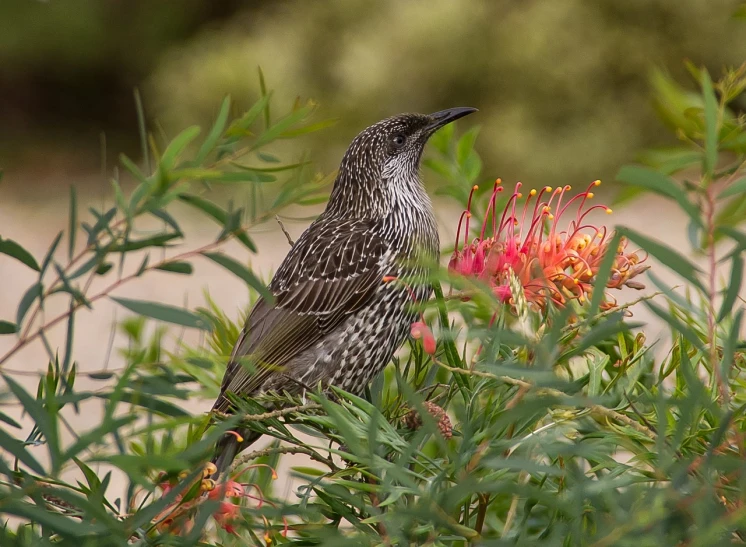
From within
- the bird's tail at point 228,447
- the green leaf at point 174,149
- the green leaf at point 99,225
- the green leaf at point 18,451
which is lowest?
the bird's tail at point 228,447

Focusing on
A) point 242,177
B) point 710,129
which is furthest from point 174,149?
point 710,129

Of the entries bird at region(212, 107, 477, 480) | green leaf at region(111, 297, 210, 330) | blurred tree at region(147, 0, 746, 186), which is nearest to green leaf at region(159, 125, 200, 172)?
green leaf at region(111, 297, 210, 330)

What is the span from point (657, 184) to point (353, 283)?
1181 millimetres

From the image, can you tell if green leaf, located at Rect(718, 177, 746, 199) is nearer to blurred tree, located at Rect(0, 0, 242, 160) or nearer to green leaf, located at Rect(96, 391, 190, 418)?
green leaf, located at Rect(96, 391, 190, 418)

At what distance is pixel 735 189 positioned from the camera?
1.90ft

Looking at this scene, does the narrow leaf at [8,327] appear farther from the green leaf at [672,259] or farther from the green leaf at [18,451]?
the green leaf at [672,259]

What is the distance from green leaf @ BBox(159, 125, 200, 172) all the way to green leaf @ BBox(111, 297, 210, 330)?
10 cm

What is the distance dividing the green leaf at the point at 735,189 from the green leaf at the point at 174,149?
381 mm

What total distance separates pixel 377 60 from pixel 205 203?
21.9 ft

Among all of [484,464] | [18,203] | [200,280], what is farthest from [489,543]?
[18,203]

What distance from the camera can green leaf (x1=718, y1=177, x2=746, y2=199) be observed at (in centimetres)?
57

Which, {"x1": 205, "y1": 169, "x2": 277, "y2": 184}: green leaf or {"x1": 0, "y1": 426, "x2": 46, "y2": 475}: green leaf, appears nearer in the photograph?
{"x1": 0, "y1": 426, "x2": 46, "y2": 475}: green leaf

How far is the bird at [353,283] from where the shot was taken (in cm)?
161

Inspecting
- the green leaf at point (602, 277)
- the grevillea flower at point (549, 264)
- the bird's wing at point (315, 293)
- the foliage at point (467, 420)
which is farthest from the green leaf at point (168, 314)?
the bird's wing at point (315, 293)
